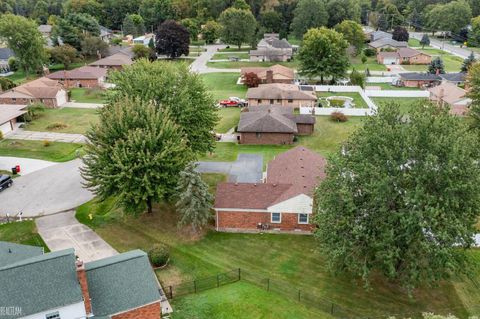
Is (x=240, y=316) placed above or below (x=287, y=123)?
below

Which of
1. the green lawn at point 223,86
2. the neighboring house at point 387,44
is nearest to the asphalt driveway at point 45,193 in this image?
the green lawn at point 223,86

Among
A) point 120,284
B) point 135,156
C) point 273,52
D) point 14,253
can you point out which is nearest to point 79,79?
point 273,52

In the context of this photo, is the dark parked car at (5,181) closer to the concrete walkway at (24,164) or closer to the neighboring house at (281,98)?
the concrete walkway at (24,164)

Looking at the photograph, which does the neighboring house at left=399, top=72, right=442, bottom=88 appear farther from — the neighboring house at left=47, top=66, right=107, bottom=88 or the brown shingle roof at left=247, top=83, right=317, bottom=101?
the neighboring house at left=47, top=66, right=107, bottom=88

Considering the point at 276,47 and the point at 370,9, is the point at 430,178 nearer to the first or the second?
the point at 276,47

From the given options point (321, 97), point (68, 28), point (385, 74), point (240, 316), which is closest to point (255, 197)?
point (240, 316)
